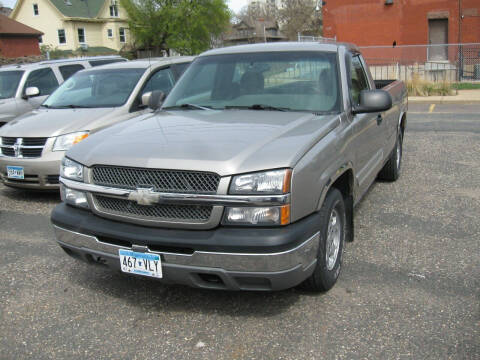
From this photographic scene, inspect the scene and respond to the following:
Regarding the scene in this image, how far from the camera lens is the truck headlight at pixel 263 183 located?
3182 mm

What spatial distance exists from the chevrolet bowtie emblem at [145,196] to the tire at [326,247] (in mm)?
1092

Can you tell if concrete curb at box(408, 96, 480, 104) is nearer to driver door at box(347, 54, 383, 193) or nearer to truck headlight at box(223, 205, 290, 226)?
driver door at box(347, 54, 383, 193)

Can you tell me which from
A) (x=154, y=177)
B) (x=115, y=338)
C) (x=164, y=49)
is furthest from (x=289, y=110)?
(x=164, y=49)

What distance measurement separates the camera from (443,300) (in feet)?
12.3

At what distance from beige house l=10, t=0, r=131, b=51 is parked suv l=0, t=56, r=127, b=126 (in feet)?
159

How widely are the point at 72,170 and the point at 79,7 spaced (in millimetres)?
60999

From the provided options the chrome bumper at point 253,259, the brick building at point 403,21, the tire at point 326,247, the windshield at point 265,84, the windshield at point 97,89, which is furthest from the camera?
the brick building at point 403,21

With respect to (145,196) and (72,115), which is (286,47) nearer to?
(145,196)

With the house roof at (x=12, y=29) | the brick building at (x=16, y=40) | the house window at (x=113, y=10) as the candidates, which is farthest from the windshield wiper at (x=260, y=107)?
the house window at (x=113, y=10)

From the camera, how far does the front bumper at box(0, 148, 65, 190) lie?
662 centimetres

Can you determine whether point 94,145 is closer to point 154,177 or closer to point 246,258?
point 154,177

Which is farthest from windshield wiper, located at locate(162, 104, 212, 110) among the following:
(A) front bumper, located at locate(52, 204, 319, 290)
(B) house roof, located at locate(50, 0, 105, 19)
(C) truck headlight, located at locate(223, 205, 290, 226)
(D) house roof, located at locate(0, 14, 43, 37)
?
(B) house roof, located at locate(50, 0, 105, 19)

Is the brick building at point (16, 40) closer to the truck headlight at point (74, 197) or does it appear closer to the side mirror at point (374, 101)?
the truck headlight at point (74, 197)

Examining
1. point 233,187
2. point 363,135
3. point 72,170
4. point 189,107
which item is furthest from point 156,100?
point 233,187
